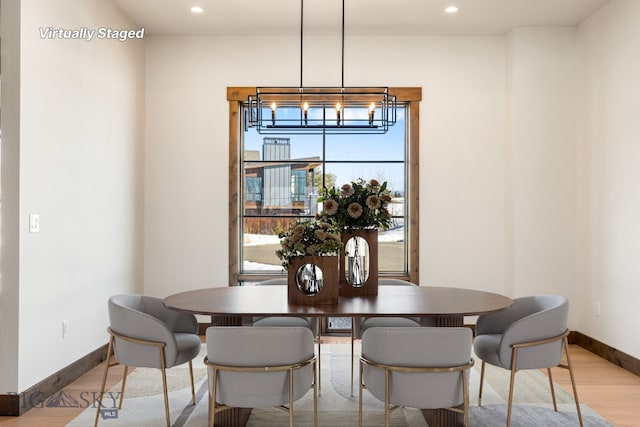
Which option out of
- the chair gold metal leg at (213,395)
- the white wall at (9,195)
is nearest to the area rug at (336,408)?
the white wall at (9,195)

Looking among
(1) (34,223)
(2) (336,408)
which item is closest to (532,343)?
(2) (336,408)

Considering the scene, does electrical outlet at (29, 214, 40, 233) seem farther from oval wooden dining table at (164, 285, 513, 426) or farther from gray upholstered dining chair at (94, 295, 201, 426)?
oval wooden dining table at (164, 285, 513, 426)

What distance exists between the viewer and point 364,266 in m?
3.35

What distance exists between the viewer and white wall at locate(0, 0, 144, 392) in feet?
10.8

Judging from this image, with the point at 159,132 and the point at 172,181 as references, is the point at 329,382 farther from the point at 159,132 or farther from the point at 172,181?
the point at 159,132

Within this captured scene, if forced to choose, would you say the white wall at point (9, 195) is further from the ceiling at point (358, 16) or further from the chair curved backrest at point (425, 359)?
the chair curved backrest at point (425, 359)

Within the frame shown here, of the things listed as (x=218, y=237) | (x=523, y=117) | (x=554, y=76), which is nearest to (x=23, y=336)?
(x=218, y=237)

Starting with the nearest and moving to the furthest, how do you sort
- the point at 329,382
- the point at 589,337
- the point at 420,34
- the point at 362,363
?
the point at 362,363 → the point at 329,382 → the point at 589,337 → the point at 420,34

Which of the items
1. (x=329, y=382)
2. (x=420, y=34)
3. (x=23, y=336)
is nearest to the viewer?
(x=23, y=336)

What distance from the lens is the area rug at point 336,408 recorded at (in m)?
3.12

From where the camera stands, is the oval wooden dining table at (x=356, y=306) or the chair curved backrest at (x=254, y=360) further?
the oval wooden dining table at (x=356, y=306)

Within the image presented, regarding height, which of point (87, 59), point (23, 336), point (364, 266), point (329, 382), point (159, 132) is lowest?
point (329, 382)

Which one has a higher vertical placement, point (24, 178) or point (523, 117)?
point (523, 117)

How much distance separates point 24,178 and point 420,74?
12.0 feet
